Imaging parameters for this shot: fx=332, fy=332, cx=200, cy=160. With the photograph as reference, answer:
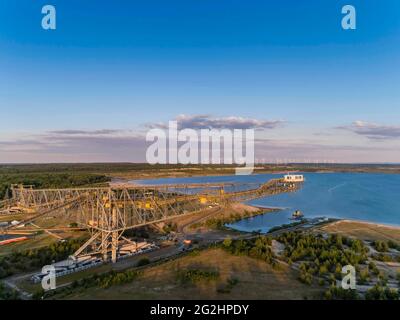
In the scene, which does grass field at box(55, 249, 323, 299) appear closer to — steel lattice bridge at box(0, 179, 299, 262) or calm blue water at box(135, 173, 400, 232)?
steel lattice bridge at box(0, 179, 299, 262)

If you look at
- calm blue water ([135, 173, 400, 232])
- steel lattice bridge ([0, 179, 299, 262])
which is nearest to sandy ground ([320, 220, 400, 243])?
calm blue water ([135, 173, 400, 232])

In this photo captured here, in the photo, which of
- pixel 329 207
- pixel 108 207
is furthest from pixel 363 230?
pixel 108 207

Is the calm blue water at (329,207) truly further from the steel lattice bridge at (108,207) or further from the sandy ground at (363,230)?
the sandy ground at (363,230)

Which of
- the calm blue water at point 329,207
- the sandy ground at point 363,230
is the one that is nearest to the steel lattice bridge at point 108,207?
the calm blue water at point 329,207

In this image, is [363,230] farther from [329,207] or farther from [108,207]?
[108,207]

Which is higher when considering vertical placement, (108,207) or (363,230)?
(108,207)

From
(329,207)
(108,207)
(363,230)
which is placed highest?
(108,207)
